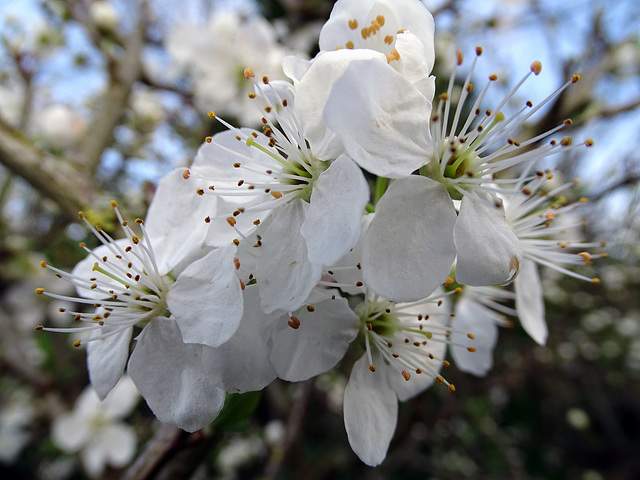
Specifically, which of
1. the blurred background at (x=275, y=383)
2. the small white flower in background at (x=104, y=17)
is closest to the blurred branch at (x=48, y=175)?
Answer: the blurred background at (x=275, y=383)

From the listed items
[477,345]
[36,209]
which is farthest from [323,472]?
[36,209]

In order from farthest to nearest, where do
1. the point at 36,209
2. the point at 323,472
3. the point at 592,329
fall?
the point at 592,329
the point at 36,209
the point at 323,472

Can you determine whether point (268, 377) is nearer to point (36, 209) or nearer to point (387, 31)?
point (387, 31)

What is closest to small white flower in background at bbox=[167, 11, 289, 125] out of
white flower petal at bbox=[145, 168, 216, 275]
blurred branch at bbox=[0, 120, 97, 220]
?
blurred branch at bbox=[0, 120, 97, 220]

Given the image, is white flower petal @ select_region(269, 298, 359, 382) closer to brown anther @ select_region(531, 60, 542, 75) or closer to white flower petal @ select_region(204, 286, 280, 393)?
white flower petal @ select_region(204, 286, 280, 393)

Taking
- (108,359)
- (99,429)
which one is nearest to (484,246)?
(108,359)

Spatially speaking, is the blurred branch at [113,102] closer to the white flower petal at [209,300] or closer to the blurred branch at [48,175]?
the blurred branch at [48,175]

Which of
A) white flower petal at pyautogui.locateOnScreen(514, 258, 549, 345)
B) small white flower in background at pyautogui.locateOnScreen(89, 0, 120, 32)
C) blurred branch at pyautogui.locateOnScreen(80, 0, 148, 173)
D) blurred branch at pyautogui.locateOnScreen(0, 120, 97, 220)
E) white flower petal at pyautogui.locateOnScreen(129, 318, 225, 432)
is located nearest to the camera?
white flower petal at pyautogui.locateOnScreen(129, 318, 225, 432)

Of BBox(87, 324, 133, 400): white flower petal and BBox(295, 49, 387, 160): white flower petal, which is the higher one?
BBox(295, 49, 387, 160): white flower petal
